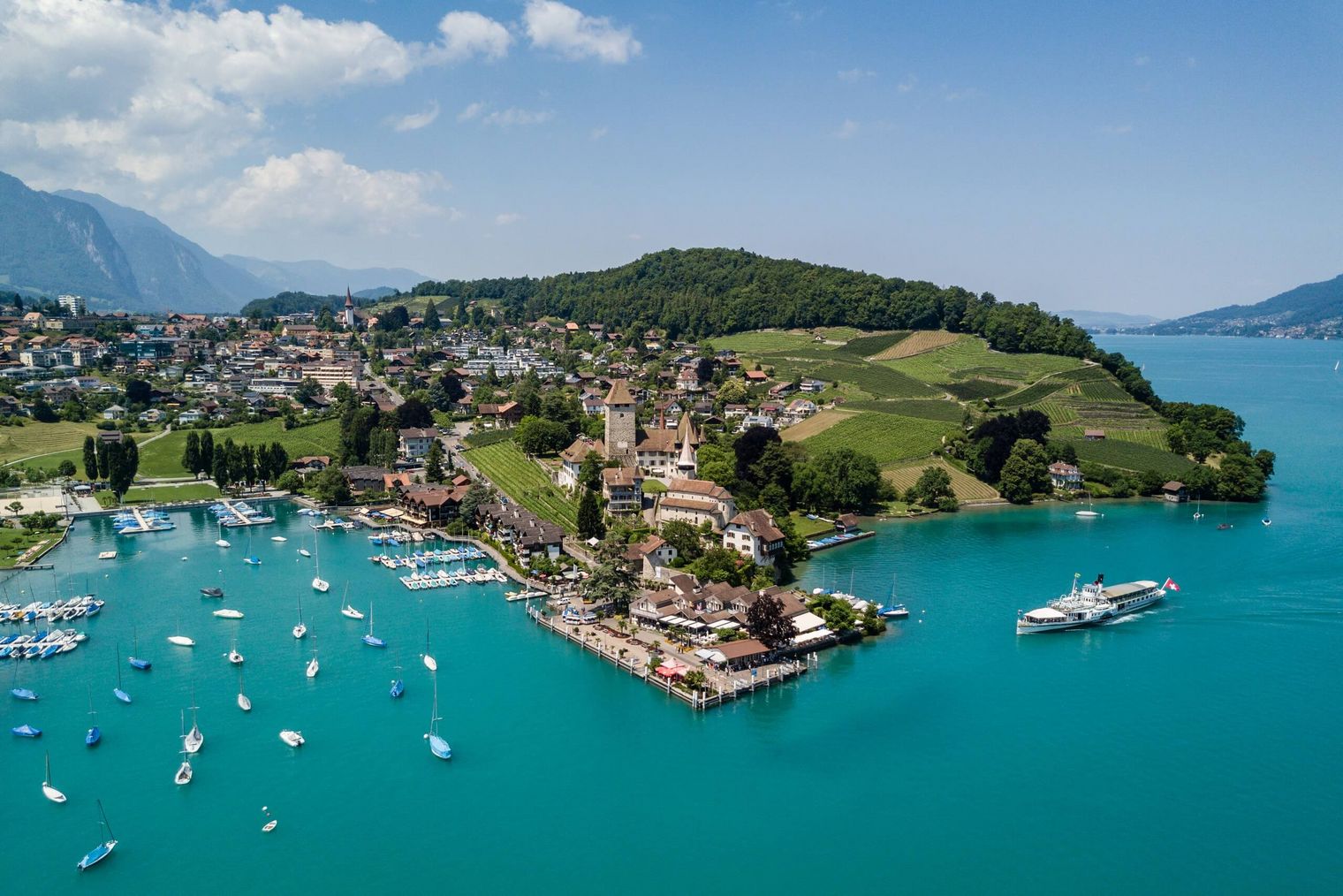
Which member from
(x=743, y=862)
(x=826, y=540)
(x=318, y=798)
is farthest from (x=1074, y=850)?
(x=826, y=540)

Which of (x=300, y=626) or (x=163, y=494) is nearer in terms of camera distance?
(x=300, y=626)

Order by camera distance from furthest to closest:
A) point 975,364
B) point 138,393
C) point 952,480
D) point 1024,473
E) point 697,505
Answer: point 975,364, point 138,393, point 952,480, point 1024,473, point 697,505

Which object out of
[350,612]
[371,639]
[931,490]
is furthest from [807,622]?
[931,490]

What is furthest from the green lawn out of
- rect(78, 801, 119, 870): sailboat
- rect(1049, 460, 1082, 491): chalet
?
rect(1049, 460, 1082, 491): chalet

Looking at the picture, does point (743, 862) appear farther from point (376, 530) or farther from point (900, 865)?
point (376, 530)

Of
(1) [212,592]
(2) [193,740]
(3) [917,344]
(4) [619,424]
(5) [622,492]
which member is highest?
(3) [917,344]

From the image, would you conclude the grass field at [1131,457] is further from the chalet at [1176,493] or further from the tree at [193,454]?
the tree at [193,454]

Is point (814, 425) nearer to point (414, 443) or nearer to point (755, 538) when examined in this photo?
point (755, 538)
